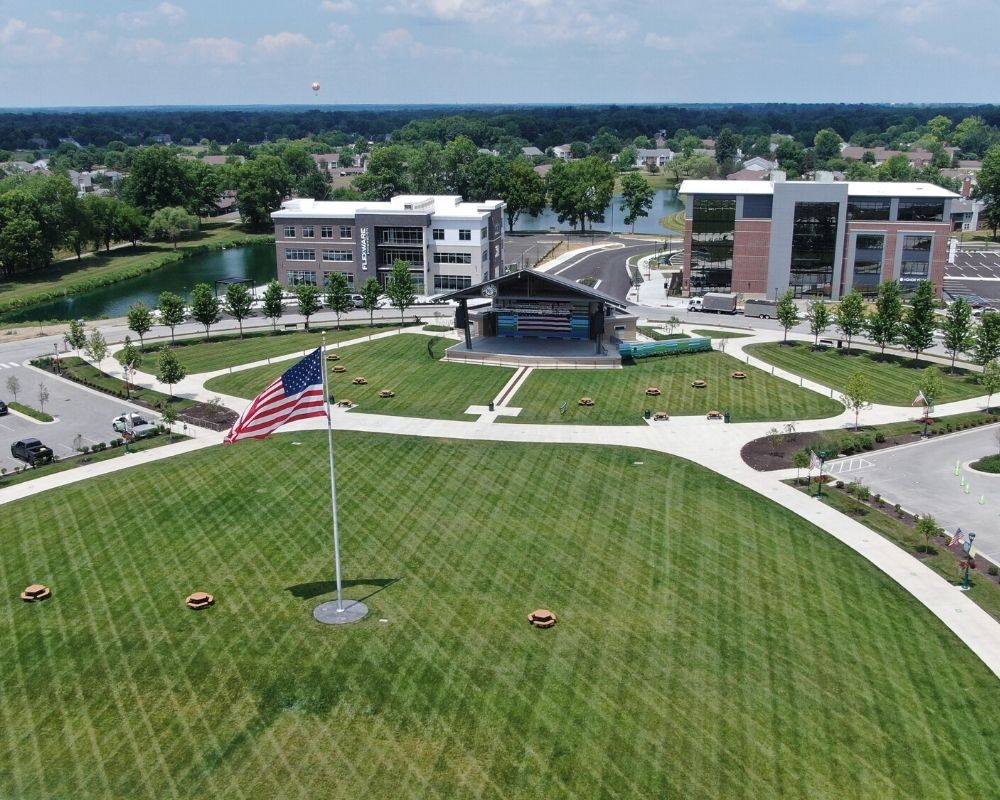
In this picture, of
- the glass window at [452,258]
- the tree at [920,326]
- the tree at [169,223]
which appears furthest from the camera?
the tree at [169,223]

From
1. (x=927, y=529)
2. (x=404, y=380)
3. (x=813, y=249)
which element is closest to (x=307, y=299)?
(x=404, y=380)

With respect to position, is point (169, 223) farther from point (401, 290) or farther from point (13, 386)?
point (13, 386)

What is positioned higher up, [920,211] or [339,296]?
[920,211]

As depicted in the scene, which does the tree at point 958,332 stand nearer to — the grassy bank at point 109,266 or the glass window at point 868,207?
the glass window at point 868,207

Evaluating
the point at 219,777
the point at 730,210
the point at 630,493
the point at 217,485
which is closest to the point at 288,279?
the point at 730,210

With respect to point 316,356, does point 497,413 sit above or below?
below

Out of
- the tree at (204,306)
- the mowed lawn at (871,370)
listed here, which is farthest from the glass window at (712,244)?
the tree at (204,306)

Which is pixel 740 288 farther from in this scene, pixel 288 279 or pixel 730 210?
pixel 288 279
